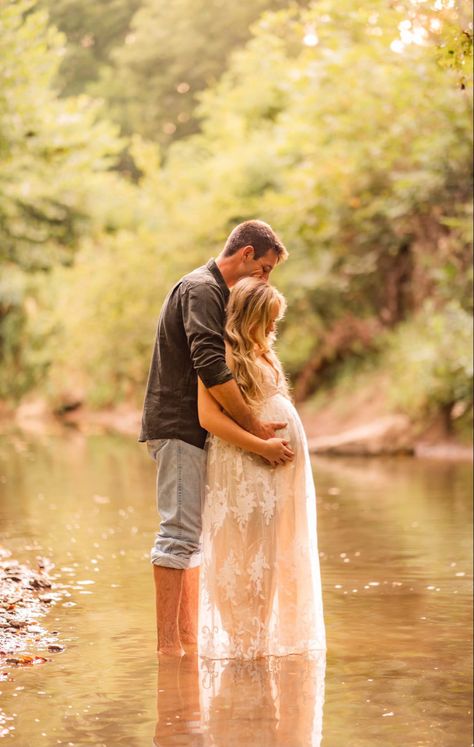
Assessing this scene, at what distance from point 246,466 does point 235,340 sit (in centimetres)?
55

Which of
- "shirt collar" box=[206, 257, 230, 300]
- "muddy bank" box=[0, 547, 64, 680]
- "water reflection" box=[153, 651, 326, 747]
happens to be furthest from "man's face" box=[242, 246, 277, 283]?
"muddy bank" box=[0, 547, 64, 680]

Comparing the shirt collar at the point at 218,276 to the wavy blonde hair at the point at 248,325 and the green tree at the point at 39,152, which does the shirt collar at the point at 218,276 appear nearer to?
the wavy blonde hair at the point at 248,325

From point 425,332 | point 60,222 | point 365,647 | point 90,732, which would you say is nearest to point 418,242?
point 425,332

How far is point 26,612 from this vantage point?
267 inches

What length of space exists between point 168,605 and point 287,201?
59.9ft

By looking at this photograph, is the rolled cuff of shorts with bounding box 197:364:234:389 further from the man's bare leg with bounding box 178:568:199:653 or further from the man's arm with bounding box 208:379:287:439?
the man's bare leg with bounding box 178:568:199:653

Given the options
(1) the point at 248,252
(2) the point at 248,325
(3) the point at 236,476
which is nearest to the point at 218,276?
(1) the point at 248,252

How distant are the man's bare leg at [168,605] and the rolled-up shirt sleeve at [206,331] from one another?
2.83 ft

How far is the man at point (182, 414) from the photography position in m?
5.68

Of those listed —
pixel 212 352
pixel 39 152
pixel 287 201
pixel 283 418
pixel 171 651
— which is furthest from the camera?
pixel 287 201

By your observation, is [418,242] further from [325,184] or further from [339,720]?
[339,720]

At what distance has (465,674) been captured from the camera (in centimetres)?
570

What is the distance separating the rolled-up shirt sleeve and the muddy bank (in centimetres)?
148

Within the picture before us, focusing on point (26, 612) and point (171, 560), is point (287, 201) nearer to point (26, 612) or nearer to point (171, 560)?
point (26, 612)
